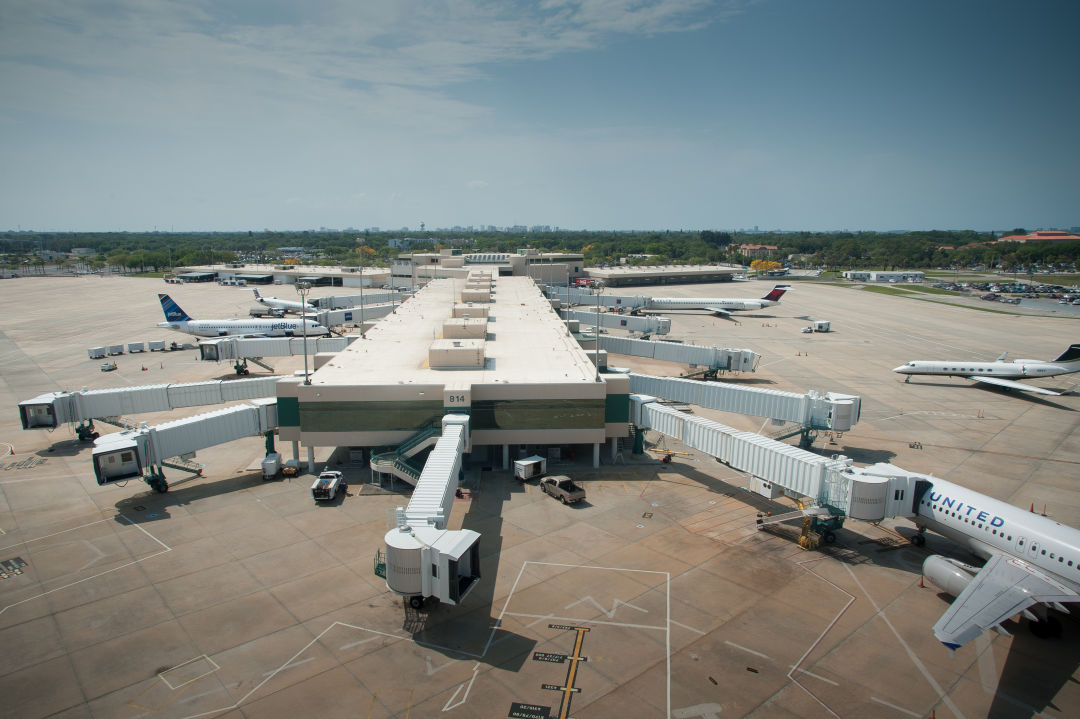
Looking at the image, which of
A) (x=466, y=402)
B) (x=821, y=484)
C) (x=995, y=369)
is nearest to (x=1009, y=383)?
(x=995, y=369)

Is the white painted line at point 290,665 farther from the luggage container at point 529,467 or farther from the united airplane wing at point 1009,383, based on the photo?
the united airplane wing at point 1009,383

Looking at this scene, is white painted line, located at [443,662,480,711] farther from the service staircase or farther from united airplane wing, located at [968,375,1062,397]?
united airplane wing, located at [968,375,1062,397]

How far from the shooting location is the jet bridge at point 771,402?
162 ft

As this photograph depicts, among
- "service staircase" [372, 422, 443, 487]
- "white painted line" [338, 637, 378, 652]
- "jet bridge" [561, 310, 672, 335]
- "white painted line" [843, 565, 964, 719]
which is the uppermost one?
"jet bridge" [561, 310, 672, 335]

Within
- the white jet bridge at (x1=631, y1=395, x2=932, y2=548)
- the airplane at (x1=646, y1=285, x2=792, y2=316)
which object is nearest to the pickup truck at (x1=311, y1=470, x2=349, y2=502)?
the white jet bridge at (x1=631, y1=395, x2=932, y2=548)

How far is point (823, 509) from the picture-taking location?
36.5m

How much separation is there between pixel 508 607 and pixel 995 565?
77.9 ft

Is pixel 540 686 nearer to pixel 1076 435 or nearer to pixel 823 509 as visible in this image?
pixel 823 509

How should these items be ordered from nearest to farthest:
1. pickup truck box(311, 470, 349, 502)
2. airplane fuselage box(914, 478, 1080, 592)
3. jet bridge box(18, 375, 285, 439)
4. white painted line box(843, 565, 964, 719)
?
white painted line box(843, 565, 964, 719)
airplane fuselage box(914, 478, 1080, 592)
pickup truck box(311, 470, 349, 502)
jet bridge box(18, 375, 285, 439)

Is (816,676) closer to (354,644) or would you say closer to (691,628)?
(691,628)

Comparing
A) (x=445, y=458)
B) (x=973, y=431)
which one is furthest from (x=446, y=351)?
(x=973, y=431)

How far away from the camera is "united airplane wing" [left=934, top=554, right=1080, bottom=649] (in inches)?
953

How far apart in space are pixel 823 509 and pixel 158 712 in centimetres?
3475

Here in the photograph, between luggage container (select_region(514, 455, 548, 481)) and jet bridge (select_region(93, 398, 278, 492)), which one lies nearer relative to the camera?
jet bridge (select_region(93, 398, 278, 492))
